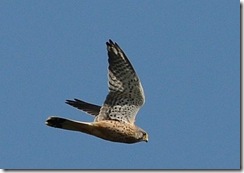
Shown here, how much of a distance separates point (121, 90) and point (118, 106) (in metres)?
0.25

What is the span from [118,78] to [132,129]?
817 millimetres

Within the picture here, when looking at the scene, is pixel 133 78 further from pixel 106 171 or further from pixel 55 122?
pixel 106 171

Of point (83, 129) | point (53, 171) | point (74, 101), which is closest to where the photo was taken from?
point (53, 171)

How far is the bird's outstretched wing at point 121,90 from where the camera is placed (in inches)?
432

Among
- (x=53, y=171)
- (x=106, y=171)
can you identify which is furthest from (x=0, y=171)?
(x=106, y=171)

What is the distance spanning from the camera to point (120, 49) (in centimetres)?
1098

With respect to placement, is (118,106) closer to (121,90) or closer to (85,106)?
(121,90)

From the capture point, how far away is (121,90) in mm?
11062

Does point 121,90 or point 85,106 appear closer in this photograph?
point 121,90

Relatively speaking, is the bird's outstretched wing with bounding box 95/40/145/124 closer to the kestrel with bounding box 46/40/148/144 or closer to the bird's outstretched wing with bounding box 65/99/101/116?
the kestrel with bounding box 46/40/148/144

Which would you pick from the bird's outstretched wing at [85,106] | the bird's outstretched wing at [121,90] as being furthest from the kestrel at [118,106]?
the bird's outstretched wing at [85,106]

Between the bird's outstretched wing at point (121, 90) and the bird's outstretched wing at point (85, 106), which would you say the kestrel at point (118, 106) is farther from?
the bird's outstretched wing at point (85, 106)

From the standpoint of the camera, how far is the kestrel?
426 inches

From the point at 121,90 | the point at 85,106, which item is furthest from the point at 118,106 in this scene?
the point at 85,106
